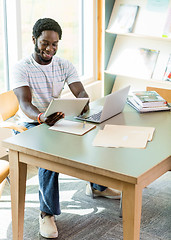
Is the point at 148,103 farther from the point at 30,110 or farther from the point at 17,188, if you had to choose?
the point at 17,188

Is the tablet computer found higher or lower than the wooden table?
higher

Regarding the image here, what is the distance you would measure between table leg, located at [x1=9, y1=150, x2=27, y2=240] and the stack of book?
3.15ft

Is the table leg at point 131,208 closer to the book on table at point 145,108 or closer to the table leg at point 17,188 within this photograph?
the table leg at point 17,188

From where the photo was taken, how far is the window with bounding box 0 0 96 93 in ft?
12.8

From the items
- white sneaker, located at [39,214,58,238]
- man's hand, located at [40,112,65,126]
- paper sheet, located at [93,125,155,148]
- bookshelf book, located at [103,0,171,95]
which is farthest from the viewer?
bookshelf book, located at [103,0,171,95]

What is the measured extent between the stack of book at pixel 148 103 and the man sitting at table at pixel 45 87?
36 cm

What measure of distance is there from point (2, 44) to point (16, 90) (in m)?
1.14

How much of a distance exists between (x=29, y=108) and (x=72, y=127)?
0.38 meters

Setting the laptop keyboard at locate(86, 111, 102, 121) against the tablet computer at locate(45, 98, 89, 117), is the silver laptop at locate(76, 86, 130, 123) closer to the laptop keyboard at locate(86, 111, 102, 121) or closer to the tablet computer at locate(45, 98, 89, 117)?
the laptop keyboard at locate(86, 111, 102, 121)

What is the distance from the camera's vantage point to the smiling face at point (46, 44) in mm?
2963

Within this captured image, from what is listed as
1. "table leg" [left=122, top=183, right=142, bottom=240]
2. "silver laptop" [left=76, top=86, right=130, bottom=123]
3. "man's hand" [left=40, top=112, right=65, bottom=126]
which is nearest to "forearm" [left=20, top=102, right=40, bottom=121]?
"man's hand" [left=40, top=112, right=65, bottom=126]

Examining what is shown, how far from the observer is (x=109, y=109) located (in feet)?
9.01

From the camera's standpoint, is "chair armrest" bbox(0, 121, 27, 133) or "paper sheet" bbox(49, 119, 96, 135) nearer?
"paper sheet" bbox(49, 119, 96, 135)

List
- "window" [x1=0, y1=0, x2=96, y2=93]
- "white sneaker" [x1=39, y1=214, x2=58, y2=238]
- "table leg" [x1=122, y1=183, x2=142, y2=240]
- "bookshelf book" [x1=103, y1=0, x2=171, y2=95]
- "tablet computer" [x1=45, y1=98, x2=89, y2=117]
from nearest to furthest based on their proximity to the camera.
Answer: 1. "table leg" [x1=122, y1=183, x2=142, y2=240]
2. "tablet computer" [x1=45, y1=98, x2=89, y2=117]
3. "white sneaker" [x1=39, y1=214, x2=58, y2=238]
4. "window" [x1=0, y1=0, x2=96, y2=93]
5. "bookshelf book" [x1=103, y1=0, x2=171, y2=95]
